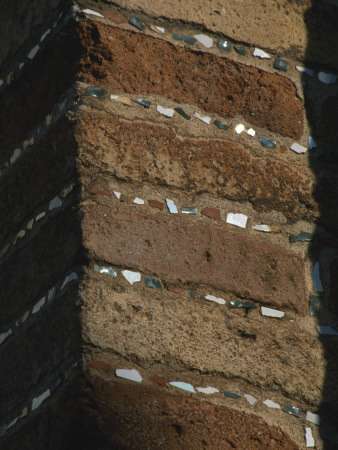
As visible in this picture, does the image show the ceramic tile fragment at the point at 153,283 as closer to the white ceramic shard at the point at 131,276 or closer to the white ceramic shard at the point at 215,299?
the white ceramic shard at the point at 131,276

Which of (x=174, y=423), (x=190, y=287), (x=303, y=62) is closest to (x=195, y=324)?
(x=190, y=287)

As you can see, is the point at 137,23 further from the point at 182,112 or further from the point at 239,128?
the point at 239,128

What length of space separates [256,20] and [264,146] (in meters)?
0.43

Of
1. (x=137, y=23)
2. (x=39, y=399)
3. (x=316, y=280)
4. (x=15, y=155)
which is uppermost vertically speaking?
(x=137, y=23)

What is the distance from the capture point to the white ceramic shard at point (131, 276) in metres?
2.36

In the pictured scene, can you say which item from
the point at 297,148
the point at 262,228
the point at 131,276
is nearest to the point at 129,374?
the point at 131,276

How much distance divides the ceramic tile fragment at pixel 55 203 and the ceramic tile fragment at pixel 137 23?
56 cm

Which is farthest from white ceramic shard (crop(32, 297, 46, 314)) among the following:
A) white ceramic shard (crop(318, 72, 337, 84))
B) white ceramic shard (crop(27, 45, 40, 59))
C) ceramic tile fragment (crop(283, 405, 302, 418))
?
white ceramic shard (crop(318, 72, 337, 84))

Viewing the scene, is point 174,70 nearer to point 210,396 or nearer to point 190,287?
point 190,287

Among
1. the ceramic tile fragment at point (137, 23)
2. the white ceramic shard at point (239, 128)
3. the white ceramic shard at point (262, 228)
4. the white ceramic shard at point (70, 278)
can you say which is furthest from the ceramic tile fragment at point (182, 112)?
the white ceramic shard at point (70, 278)

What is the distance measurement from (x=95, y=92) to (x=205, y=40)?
424 millimetres

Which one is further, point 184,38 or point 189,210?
point 184,38

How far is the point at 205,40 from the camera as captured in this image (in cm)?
276

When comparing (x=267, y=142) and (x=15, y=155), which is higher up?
(x=267, y=142)
